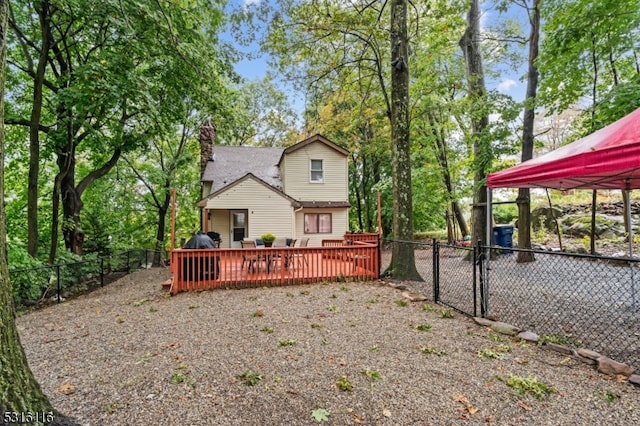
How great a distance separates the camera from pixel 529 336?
3934 mm

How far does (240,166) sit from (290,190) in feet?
10.8

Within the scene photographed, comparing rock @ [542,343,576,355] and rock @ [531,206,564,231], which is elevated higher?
rock @ [531,206,564,231]

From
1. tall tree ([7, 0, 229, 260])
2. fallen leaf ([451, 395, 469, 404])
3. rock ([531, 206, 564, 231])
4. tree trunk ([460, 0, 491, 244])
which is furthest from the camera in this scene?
rock ([531, 206, 564, 231])

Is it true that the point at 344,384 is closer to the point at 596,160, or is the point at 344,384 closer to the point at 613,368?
the point at 613,368

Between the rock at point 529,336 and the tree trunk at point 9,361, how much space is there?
15.9 ft

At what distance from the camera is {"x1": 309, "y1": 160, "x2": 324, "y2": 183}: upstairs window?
1570 cm

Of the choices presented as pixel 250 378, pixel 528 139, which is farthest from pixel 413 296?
pixel 528 139

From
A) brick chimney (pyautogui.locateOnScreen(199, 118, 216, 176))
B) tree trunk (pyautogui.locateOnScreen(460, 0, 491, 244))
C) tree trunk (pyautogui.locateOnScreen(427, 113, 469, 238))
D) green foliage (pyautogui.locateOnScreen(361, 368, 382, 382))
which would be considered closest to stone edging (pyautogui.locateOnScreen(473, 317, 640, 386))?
green foliage (pyautogui.locateOnScreen(361, 368, 382, 382))

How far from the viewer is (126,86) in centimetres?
876

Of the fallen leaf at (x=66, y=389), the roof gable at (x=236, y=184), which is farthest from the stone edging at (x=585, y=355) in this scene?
the roof gable at (x=236, y=184)

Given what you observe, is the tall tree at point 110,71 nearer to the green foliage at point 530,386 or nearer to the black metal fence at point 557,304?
the black metal fence at point 557,304

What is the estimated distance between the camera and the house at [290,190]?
13.5 meters

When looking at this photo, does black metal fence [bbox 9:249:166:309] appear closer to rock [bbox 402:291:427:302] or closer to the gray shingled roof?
the gray shingled roof

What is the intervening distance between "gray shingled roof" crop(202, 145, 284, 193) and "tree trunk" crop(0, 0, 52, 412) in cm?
1284
